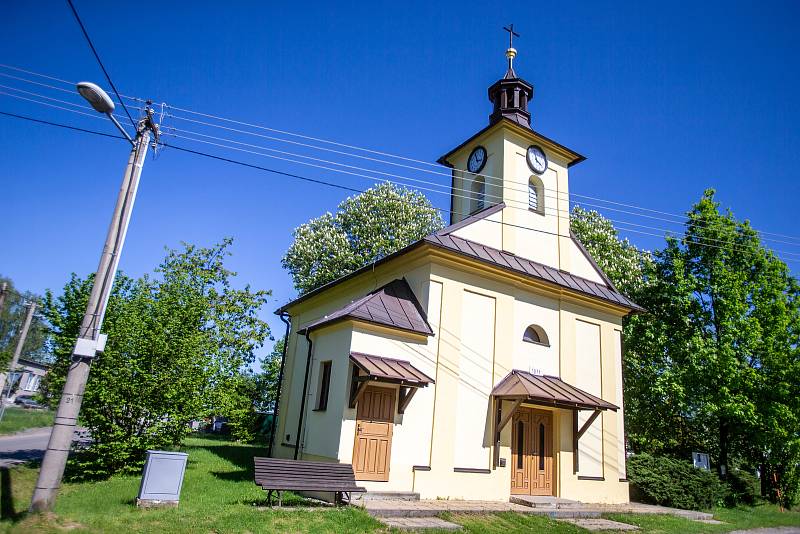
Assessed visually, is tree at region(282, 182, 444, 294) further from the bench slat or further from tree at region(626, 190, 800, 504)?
the bench slat

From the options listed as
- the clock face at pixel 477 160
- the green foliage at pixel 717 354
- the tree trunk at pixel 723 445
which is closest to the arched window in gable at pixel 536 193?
the clock face at pixel 477 160

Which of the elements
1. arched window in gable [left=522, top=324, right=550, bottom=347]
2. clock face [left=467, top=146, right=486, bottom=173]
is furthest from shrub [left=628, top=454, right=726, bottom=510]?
clock face [left=467, top=146, right=486, bottom=173]

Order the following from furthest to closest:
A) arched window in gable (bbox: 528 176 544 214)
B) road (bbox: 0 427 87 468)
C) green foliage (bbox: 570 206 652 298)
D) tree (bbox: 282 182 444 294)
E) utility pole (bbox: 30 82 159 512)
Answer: tree (bbox: 282 182 444 294) < green foliage (bbox: 570 206 652 298) < arched window in gable (bbox: 528 176 544 214) < road (bbox: 0 427 87 468) < utility pole (bbox: 30 82 159 512)

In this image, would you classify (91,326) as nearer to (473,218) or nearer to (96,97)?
(96,97)

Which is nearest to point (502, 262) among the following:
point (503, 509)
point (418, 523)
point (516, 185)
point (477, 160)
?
point (516, 185)

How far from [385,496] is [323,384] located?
141 inches

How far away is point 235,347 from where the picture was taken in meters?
19.9

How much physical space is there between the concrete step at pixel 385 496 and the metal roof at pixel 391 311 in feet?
13.0

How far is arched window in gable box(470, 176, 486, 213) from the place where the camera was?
63.2 feet

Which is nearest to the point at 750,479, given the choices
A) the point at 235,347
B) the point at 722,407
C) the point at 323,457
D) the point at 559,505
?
the point at 722,407

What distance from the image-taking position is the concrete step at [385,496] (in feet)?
38.4

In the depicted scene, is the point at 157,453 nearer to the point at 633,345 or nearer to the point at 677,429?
the point at 633,345

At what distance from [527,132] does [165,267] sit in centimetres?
1536

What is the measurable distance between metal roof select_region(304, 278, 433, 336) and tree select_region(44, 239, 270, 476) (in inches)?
143
